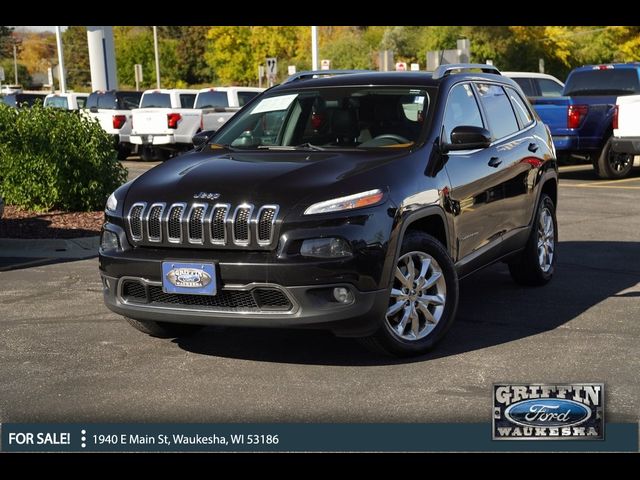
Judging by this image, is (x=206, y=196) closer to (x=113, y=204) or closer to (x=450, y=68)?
(x=113, y=204)

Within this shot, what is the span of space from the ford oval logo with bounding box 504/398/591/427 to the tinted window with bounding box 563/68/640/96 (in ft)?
47.3

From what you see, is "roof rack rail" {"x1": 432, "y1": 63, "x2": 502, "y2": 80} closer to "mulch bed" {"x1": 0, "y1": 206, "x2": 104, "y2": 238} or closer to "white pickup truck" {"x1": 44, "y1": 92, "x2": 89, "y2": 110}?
"mulch bed" {"x1": 0, "y1": 206, "x2": 104, "y2": 238}

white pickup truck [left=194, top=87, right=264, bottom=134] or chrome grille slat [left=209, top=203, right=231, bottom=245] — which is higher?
chrome grille slat [left=209, top=203, right=231, bottom=245]

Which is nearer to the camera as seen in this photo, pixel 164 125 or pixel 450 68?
pixel 450 68

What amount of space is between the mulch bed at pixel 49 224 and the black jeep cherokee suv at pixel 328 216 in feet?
14.9

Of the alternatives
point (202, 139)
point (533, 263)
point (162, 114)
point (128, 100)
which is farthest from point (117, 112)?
point (533, 263)

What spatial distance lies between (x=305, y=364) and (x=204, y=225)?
41.8 inches

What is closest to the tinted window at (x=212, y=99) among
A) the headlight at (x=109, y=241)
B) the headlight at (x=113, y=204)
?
the headlight at (x=113, y=204)

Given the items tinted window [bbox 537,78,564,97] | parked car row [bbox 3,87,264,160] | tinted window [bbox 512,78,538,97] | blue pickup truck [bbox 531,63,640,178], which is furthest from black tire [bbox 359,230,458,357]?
parked car row [bbox 3,87,264,160]

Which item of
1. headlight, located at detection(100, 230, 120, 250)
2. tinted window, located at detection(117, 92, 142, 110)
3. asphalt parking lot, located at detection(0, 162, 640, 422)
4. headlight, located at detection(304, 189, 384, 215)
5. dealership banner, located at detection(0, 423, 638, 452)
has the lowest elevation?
tinted window, located at detection(117, 92, 142, 110)

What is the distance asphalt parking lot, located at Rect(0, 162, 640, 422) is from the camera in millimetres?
5359

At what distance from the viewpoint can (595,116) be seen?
59.9 feet
